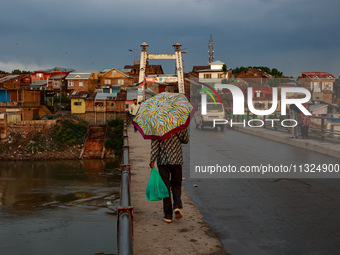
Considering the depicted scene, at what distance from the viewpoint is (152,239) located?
17.0 ft

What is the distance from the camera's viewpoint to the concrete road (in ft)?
17.2

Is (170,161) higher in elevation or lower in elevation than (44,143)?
higher

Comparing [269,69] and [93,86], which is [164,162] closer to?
[93,86]

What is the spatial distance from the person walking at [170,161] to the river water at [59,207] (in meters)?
8.67

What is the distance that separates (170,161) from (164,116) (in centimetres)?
61

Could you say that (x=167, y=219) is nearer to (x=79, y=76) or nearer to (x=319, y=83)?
(x=319, y=83)

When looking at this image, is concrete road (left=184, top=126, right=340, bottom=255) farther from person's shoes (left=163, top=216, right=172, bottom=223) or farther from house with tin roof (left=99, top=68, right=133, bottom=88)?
house with tin roof (left=99, top=68, right=133, bottom=88)

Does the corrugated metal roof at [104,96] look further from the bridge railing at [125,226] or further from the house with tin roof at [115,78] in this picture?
the bridge railing at [125,226]

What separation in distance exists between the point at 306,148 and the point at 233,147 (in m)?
2.73

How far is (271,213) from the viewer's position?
6.75m

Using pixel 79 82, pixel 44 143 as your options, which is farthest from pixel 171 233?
pixel 79 82

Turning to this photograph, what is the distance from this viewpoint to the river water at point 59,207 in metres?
17.0

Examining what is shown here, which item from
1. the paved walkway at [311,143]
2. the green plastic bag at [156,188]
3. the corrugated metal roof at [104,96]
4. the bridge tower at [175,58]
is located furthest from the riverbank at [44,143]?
the green plastic bag at [156,188]

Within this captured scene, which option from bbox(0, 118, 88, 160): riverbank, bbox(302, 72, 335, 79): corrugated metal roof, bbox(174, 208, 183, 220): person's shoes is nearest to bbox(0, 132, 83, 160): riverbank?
bbox(0, 118, 88, 160): riverbank
